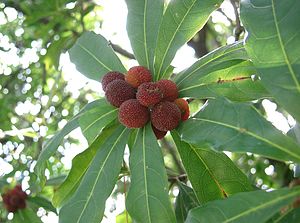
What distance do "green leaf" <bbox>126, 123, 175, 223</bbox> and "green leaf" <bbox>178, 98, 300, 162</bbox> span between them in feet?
0.51

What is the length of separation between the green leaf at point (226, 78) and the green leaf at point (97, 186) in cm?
23

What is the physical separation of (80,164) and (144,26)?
440mm

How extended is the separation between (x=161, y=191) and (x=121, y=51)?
4.48 feet

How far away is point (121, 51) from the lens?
2535 millimetres

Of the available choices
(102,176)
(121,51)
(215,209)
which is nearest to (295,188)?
(215,209)

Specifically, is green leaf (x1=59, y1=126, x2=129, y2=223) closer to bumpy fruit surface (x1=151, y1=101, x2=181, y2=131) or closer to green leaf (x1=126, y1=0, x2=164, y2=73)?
Answer: bumpy fruit surface (x1=151, y1=101, x2=181, y2=131)

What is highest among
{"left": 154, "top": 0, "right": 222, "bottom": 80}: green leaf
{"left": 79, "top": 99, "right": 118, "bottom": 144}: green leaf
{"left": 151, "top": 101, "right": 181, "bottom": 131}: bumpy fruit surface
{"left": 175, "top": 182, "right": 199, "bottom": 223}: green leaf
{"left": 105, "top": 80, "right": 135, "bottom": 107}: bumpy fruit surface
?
{"left": 154, "top": 0, "right": 222, "bottom": 80}: green leaf

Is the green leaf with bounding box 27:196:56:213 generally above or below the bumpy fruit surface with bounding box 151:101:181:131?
below

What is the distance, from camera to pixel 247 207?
3.35 ft

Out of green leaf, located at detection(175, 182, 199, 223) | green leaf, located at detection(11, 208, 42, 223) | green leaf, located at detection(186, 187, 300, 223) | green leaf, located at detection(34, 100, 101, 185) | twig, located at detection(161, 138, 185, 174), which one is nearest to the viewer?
green leaf, located at detection(186, 187, 300, 223)

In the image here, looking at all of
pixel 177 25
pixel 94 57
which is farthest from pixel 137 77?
pixel 94 57

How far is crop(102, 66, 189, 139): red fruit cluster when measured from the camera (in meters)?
1.33

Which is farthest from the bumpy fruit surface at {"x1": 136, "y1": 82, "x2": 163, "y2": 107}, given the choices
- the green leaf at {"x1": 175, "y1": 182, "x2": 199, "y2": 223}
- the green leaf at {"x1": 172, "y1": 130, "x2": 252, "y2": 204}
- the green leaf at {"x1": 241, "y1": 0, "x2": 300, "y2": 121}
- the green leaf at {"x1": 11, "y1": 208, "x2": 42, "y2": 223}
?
the green leaf at {"x1": 11, "y1": 208, "x2": 42, "y2": 223}

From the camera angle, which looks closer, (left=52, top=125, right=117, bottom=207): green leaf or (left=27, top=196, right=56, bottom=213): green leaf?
(left=52, top=125, right=117, bottom=207): green leaf
